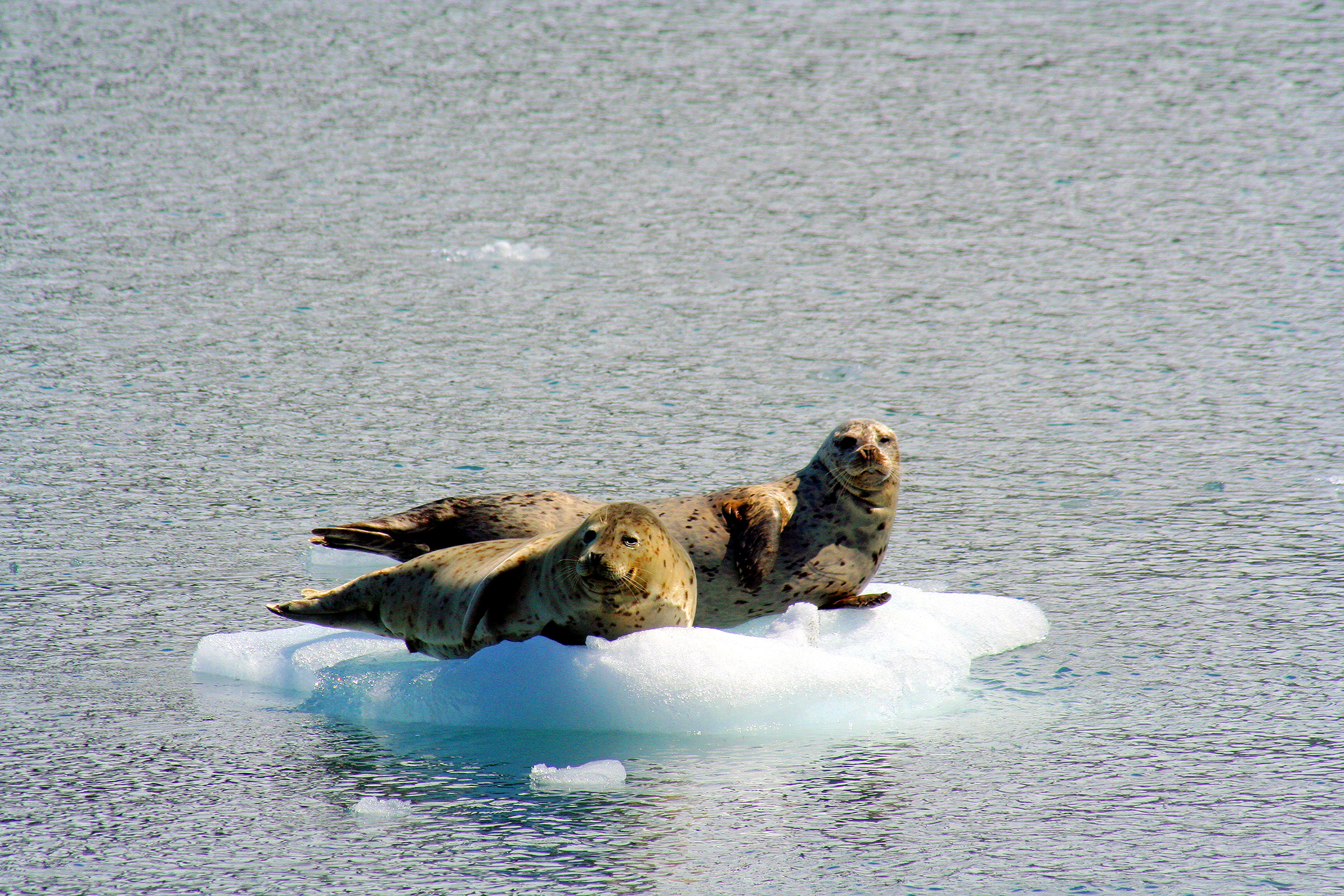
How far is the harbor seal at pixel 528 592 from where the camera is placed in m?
3.03

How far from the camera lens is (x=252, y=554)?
396 centimetres

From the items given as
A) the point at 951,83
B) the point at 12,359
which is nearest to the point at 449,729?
the point at 12,359

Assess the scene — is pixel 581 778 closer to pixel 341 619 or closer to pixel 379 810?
pixel 379 810

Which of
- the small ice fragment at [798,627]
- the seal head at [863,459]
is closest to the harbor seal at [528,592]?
the small ice fragment at [798,627]

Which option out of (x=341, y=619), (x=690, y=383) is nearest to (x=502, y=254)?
(x=690, y=383)

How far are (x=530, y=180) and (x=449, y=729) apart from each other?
497 cm

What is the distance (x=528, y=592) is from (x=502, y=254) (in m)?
3.69

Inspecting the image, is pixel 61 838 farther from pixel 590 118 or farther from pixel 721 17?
pixel 721 17

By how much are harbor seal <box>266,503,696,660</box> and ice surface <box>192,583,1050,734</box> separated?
0.07m

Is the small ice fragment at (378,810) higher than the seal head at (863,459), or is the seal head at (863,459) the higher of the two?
the seal head at (863,459)

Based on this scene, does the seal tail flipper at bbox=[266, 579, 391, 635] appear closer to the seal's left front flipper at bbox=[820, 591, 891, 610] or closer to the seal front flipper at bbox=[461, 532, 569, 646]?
the seal front flipper at bbox=[461, 532, 569, 646]

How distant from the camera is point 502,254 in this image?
664cm

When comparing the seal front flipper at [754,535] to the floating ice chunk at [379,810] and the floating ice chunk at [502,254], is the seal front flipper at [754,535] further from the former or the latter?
the floating ice chunk at [502,254]

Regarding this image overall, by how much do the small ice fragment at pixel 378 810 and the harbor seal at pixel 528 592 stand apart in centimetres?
67
